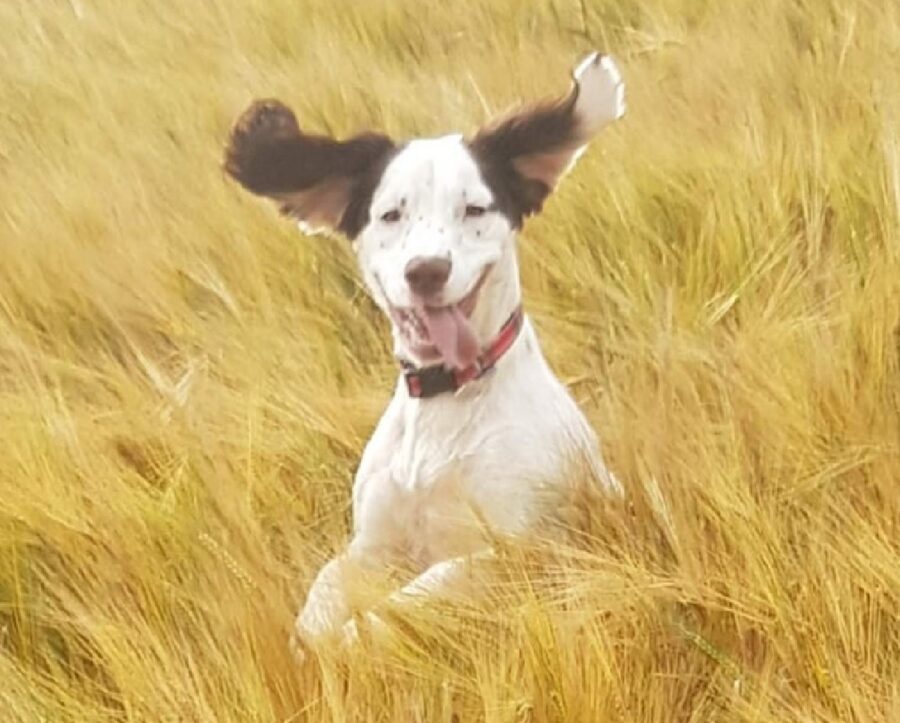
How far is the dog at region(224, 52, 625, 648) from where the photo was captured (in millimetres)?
1611

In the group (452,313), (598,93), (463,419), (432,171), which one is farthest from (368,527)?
(598,93)

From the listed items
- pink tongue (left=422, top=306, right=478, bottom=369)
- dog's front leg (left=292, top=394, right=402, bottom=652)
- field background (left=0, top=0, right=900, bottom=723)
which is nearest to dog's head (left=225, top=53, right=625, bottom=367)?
pink tongue (left=422, top=306, right=478, bottom=369)

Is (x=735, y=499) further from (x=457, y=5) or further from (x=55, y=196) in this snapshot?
(x=457, y=5)

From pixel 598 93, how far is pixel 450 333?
30 centimetres

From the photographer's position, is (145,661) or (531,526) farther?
(531,526)

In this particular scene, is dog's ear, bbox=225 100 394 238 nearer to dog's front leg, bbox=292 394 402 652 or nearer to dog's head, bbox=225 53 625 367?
dog's head, bbox=225 53 625 367

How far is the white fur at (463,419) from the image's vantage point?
1609 mm

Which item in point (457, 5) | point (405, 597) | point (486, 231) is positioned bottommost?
point (457, 5)

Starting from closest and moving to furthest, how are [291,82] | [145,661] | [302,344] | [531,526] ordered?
[145,661] → [531,526] → [302,344] → [291,82]

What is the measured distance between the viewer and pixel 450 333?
1591 mm

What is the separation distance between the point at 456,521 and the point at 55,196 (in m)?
1.26

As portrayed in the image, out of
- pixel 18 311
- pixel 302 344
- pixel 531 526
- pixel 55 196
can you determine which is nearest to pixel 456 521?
pixel 531 526

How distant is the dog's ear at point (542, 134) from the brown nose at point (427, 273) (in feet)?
0.58

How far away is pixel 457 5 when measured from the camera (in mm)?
3221
